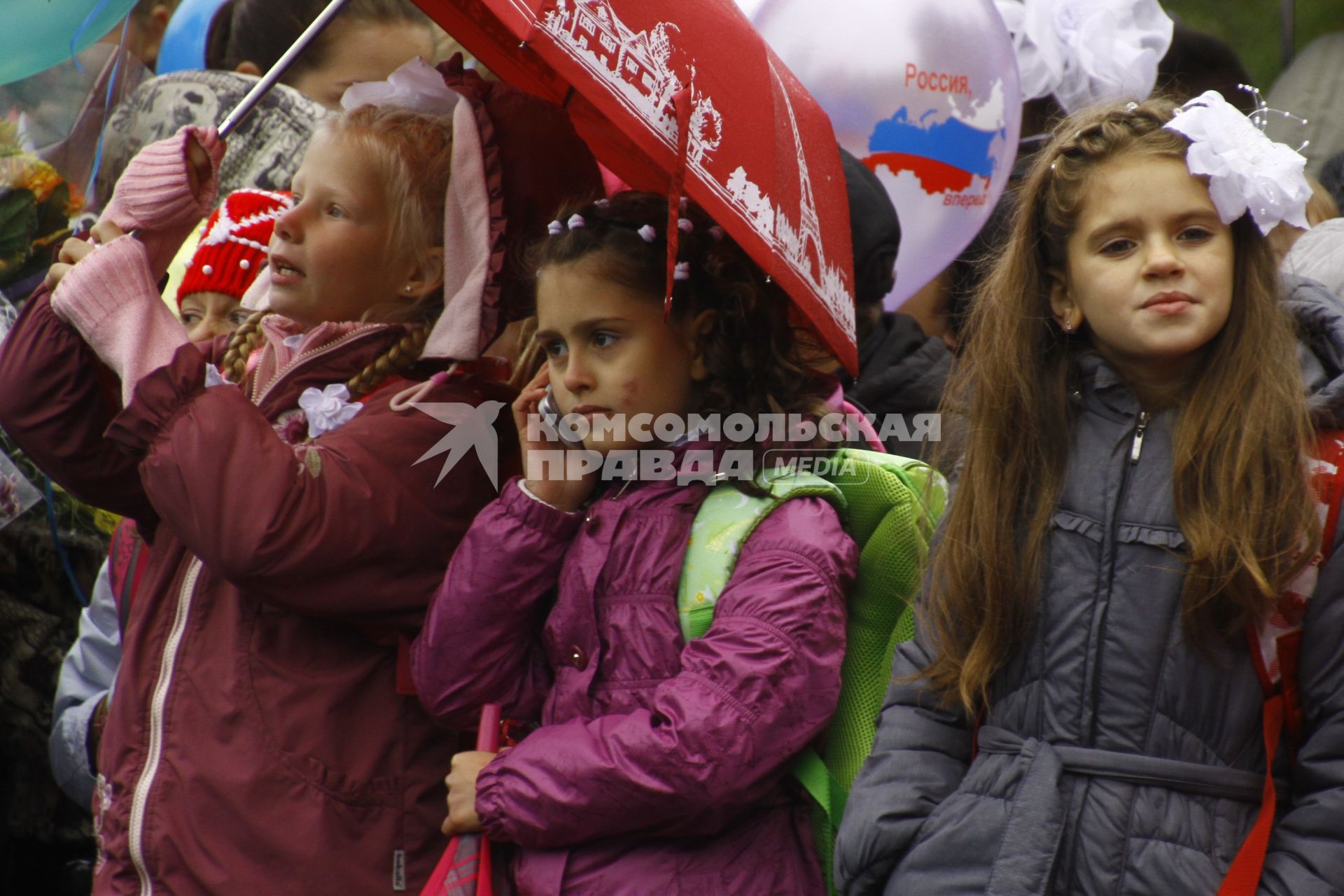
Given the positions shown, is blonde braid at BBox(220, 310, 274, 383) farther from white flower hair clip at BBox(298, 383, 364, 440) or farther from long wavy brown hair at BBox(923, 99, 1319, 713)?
long wavy brown hair at BBox(923, 99, 1319, 713)

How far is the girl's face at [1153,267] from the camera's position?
2287mm

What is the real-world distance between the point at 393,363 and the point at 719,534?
34.1 inches

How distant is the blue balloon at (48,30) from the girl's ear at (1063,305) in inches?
75.6

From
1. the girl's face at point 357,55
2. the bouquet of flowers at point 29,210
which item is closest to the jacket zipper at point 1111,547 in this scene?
the bouquet of flowers at point 29,210

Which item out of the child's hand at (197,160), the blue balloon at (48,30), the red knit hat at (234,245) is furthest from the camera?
the red knit hat at (234,245)

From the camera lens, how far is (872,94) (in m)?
4.07

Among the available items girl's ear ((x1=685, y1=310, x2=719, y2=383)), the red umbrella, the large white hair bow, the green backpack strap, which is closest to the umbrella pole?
the red umbrella

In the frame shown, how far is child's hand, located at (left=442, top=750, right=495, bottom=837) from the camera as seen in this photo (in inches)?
97.8

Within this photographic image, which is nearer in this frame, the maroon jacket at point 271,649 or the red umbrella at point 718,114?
the red umbrella at point 718,114

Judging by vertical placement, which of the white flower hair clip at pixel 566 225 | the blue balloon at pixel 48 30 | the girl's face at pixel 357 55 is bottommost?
the white flower hair clip at pixel 566 225

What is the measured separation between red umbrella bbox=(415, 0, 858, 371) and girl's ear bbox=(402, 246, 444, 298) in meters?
0.45

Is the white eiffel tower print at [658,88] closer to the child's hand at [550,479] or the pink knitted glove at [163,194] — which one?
the child's hand at [550,479]

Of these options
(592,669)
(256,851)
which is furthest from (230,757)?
(592,669)

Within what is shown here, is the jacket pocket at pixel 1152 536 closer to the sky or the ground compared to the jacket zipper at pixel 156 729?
closer to the sky
